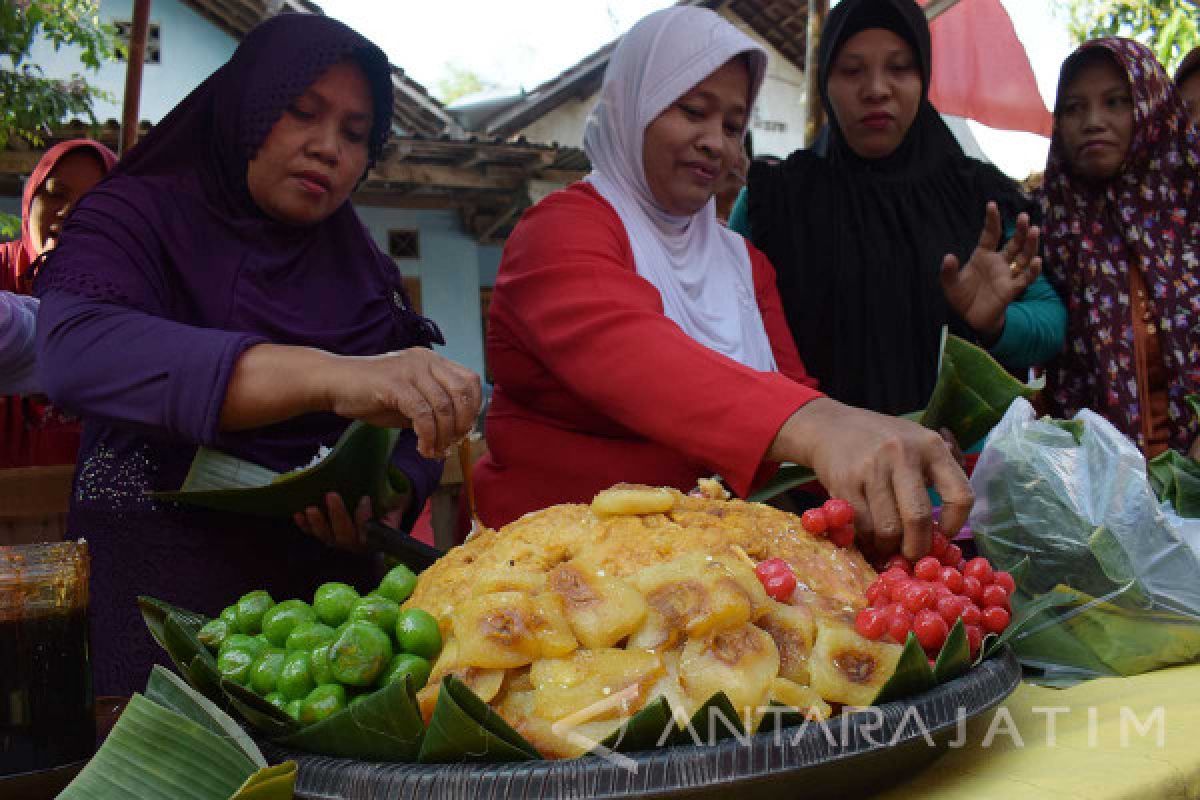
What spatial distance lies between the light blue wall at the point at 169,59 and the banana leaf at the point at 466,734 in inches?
508

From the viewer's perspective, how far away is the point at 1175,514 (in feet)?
5.57

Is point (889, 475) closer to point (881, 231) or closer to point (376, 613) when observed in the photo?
point (376, 613)

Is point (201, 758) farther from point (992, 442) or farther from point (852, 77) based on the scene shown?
point (852, 77)

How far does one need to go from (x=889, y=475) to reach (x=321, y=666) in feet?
2.25

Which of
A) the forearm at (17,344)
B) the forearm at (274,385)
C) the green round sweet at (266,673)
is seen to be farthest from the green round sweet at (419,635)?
the forearm at (17,344)

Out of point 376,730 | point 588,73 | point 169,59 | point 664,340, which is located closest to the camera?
point 376,730

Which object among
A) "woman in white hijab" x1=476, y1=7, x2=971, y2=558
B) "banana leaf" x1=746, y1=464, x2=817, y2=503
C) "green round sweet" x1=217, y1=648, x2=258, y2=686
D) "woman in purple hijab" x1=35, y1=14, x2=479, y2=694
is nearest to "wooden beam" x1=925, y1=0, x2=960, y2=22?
"woman in white hijab" x1=476, y1=7, x2=971, y2=558

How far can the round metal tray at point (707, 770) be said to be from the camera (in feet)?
2.75

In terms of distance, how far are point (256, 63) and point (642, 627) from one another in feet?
4.28

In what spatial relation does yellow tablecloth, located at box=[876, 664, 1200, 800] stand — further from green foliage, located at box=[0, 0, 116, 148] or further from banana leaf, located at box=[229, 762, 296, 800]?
green foliage, located at box=[0, 0, 116, 148]

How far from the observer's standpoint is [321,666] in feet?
3.21

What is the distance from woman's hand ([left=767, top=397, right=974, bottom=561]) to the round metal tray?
0.33 metres

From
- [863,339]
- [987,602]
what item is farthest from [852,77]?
[987,602]

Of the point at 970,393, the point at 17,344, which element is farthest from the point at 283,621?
the point at 17,344
